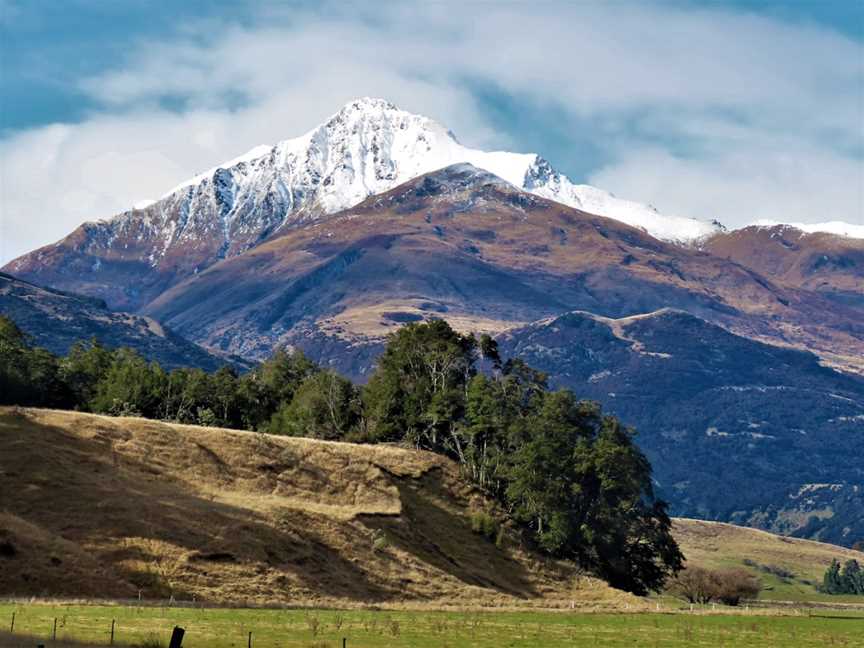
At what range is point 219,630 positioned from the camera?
73.8 metres

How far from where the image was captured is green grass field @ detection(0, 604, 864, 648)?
224 feet

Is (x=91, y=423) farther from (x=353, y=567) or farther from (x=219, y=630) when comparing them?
(x=219, y=630)

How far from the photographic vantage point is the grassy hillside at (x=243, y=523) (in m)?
102

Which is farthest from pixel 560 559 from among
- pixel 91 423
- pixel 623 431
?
pixel 91 423

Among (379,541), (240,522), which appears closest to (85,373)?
(379,541)

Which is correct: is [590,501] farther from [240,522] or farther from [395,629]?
[395,629]

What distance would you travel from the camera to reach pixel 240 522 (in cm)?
11712

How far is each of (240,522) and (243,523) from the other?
29cm

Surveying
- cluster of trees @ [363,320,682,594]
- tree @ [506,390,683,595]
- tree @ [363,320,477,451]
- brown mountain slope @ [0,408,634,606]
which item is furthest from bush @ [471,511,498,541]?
tree @ [363,320,477,451]

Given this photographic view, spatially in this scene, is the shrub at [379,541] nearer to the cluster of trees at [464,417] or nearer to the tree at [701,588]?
the cluster of trees at [464,417]

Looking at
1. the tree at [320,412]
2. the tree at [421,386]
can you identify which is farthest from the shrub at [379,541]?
the tree at [320,412]

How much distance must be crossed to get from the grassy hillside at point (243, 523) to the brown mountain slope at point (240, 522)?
0.18 metres

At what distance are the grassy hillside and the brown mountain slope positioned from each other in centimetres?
18

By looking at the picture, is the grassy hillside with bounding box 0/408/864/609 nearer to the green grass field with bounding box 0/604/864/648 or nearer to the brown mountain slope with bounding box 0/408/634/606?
the brown mountain slope with bounding box 0/408/634/606
